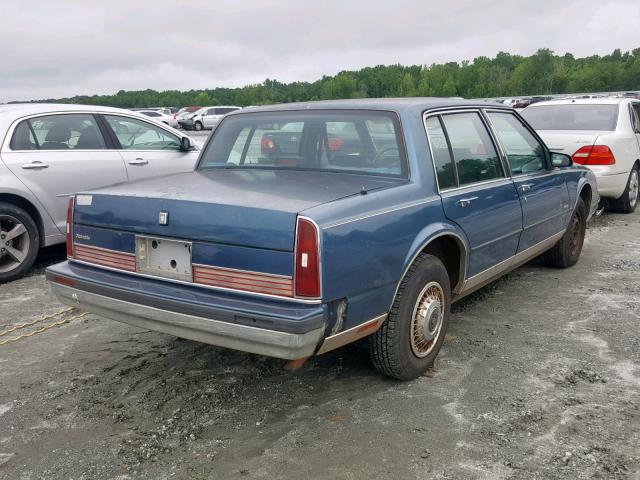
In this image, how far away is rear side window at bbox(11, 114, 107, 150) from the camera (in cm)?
609

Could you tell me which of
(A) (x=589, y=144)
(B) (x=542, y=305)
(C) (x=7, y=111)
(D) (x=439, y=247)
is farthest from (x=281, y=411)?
(A) (x=589, y=144)

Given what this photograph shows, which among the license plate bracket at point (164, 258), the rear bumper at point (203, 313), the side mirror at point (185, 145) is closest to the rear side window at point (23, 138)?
the side mirror at point (185, 145)

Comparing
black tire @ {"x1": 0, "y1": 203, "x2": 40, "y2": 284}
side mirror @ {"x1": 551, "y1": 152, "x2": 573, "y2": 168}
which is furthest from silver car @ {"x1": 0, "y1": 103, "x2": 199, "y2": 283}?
side mirror @ {"x1": 551, "y1": 152, "x2": 573, "y2": 168}

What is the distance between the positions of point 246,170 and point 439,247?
135 centimetres

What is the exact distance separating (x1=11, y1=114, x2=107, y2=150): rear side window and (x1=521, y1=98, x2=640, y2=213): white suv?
18.2 ft

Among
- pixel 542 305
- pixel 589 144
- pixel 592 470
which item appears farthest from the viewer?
pixel 589 144

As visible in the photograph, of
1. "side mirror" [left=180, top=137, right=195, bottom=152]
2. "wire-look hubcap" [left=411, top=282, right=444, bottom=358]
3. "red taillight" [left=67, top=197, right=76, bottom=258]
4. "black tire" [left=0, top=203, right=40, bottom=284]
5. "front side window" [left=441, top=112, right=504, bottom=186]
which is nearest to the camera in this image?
"wire-look hubcap" [left=411, top=282, right=444, bottom=358]

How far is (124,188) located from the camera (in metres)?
3.63

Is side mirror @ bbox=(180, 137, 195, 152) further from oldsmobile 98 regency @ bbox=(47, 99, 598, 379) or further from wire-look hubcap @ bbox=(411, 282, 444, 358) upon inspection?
wire-look hubcap @ bbox=(411, 282, 444, 358)

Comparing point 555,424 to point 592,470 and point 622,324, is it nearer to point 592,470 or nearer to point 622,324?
point 592,470

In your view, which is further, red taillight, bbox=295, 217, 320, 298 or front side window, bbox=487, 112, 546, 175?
front side window, bbox=487, 112, 546, 175

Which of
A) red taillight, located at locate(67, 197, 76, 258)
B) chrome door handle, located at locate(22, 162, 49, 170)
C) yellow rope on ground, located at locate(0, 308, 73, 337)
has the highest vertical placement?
chrome door handle, located at locate(22, 162, 49, 170)

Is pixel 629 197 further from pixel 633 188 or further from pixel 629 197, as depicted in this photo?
pixel 633 188

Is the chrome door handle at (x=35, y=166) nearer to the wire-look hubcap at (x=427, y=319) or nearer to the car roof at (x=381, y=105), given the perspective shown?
the car roof at (x=381, y=105)
